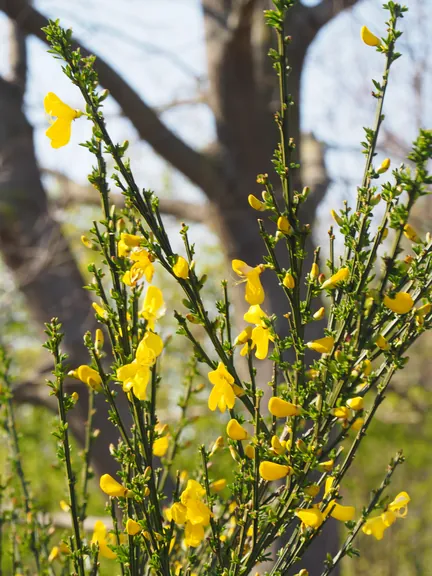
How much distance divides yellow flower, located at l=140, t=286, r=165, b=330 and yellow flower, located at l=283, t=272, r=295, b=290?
163 millimetres

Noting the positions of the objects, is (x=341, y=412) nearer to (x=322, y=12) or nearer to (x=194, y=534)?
(x=194, y=534)

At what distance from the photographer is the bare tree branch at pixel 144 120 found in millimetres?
2074

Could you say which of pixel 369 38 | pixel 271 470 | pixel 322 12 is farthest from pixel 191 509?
pixel 322 12

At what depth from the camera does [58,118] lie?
2.10ft

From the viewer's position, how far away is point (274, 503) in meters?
0.71

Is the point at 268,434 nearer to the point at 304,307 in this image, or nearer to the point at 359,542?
the point at 304,307

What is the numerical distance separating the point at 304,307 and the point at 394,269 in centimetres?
11

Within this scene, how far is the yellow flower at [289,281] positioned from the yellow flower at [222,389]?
0.34 feet

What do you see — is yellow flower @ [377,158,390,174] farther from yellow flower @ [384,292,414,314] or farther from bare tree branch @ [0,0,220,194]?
bare tree branch @ [0,0,220,194]

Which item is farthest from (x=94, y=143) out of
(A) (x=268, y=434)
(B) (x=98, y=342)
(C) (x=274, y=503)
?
(C) (x=274, y=503)

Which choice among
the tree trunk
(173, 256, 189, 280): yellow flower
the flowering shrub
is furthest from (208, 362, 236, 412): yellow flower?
the tree trunk

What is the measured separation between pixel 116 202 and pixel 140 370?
257 centimetres

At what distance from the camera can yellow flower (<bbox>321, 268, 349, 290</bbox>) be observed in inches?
22.2

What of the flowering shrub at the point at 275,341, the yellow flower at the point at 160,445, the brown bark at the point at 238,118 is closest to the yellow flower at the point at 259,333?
the flowering shrub at the point at 275,341
